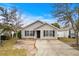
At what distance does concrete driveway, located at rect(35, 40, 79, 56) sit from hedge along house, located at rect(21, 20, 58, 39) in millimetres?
1453

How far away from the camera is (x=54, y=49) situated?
41.0ft

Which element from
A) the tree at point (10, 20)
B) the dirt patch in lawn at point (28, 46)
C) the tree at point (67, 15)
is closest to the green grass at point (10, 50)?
the dirt patch in lawn at point (28, 46)

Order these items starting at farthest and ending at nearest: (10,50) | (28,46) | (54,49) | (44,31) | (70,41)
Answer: (44,31)
(70,41)
(28,46)
(54,49)
(10,50)

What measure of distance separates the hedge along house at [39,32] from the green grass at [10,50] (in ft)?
6.45

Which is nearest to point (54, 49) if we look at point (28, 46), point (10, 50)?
point (28, 46)

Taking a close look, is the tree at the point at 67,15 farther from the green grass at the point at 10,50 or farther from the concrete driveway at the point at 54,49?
the green grass at the point at 10,50

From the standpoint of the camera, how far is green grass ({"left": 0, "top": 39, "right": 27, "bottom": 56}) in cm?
1190

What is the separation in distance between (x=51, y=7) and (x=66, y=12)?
722 mm

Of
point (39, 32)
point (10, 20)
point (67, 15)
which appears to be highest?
point (67, 15)

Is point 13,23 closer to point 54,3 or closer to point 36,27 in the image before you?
point 54,3

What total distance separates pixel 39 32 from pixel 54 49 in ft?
11.3

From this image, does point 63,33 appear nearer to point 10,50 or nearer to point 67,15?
point 67,15

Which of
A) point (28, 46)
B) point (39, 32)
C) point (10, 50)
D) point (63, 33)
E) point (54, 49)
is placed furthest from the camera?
point (39, 32)

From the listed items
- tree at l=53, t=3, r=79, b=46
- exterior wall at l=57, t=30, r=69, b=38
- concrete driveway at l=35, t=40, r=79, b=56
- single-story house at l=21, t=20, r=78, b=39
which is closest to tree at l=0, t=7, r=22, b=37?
single-story house at l=21, t=20, r=78, b=39
